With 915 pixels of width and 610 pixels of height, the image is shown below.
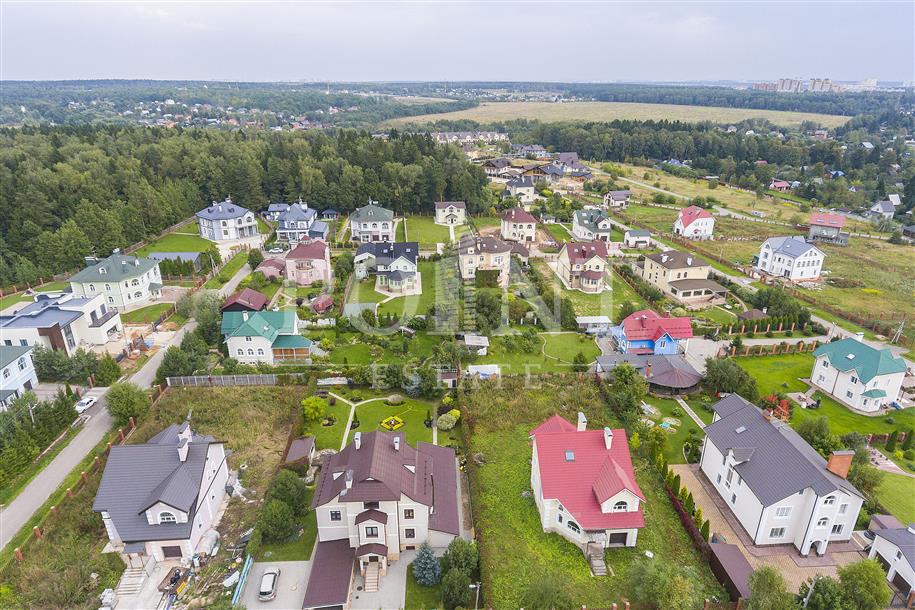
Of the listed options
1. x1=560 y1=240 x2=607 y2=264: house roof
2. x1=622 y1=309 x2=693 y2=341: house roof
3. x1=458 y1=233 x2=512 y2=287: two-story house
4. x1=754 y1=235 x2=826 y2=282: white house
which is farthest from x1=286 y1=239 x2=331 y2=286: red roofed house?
x1=754 y1=235 x2=826 y2=282: white house

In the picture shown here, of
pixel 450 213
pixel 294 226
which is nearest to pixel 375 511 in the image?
pixel 294 226

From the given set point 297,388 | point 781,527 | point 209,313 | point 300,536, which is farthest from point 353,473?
point 209,313

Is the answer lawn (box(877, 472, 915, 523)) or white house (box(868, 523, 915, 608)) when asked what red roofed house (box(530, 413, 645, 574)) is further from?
lawn (box(877, 472, 915, 523))

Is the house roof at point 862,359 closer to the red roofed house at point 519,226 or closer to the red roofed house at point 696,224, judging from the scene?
the red roofed house at point 519,226

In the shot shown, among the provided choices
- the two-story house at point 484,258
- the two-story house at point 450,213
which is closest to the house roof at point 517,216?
the two-story house at point 450,213

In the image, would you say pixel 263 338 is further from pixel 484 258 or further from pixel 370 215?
pixel 370 215

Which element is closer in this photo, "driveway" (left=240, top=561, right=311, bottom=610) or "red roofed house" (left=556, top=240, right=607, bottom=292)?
"driveway" (left=240, top=561, right=311, bottom=610)

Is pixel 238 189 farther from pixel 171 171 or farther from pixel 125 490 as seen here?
pixel 125 490
